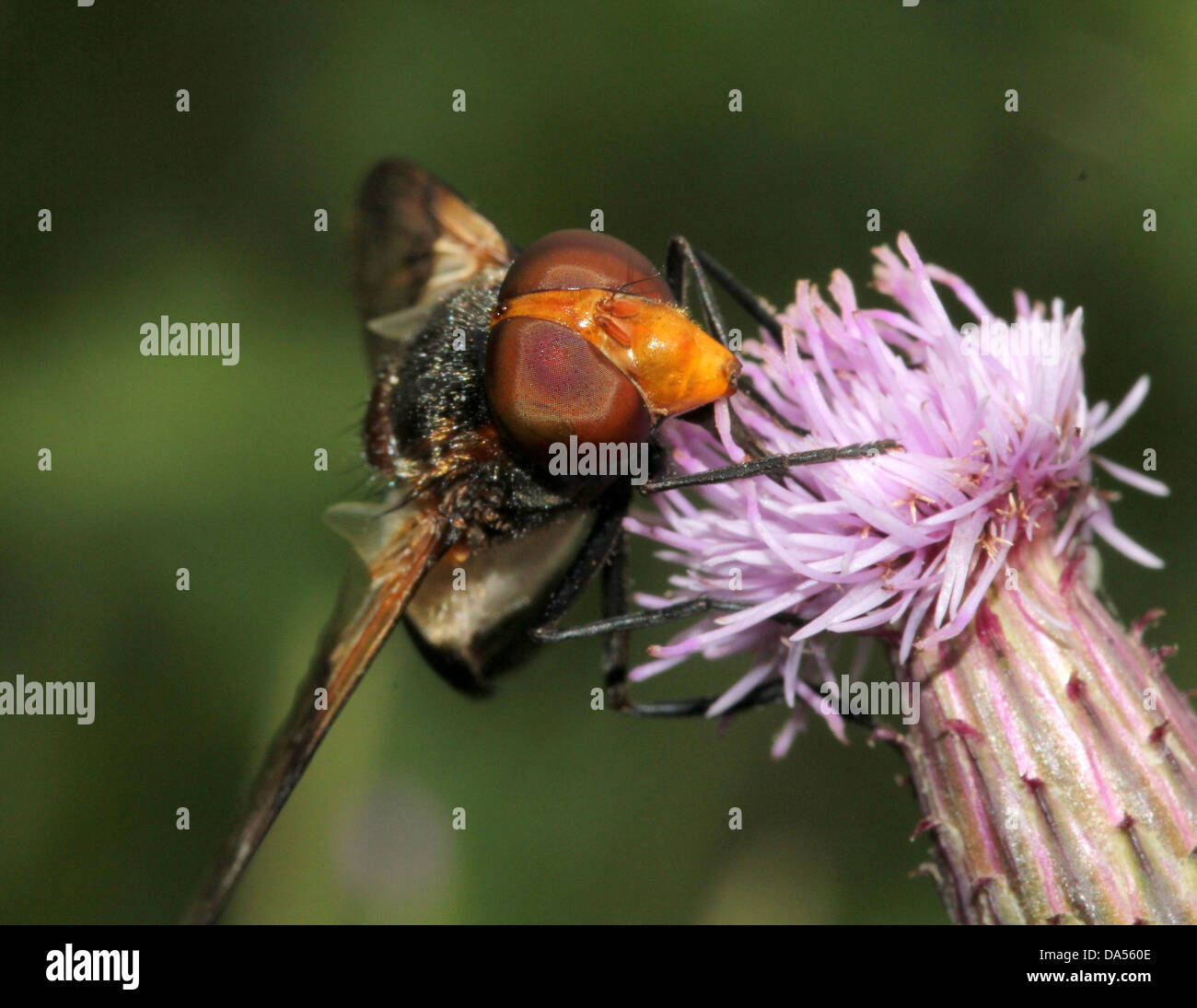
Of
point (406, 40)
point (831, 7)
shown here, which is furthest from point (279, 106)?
point (831, 7)

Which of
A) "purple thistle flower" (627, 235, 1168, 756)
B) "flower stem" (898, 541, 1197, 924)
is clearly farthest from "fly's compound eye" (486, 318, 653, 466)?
"flower stem" (898, 541, 1197, 924)

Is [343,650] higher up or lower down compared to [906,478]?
lower down

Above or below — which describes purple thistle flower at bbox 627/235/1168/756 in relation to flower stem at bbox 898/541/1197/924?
above

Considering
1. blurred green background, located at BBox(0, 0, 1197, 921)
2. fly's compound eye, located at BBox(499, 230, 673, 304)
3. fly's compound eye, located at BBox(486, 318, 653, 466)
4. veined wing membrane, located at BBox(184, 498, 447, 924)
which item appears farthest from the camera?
blurred green background, located at BBox(0, 0, 1197, 921)

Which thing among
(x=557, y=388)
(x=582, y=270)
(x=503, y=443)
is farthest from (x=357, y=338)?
(x=557, y=388)

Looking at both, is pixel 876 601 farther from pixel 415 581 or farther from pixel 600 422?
pixel 415 581

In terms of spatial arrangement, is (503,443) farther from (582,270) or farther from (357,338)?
(357,338)

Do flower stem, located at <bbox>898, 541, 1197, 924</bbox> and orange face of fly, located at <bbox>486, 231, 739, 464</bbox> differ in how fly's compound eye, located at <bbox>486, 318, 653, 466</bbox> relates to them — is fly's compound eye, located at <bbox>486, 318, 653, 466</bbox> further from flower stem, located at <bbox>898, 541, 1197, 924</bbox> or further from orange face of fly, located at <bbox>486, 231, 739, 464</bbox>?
flower stem, located at <bbox>898, 541, 1197, 924</bbox>
